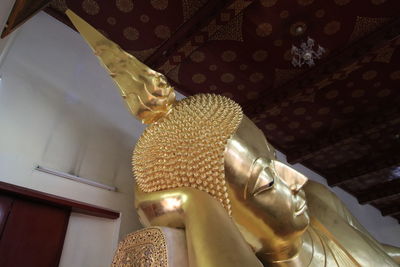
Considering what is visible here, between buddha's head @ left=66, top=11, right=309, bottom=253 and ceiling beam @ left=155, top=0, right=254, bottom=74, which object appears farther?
ceiling beam @ left=155, top=0, right=254, bottom=74

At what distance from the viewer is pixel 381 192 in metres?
3.82

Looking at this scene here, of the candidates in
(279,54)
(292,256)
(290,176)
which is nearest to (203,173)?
(290,176)

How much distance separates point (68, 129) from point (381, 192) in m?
3.74

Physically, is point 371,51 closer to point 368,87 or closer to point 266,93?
point 368,87

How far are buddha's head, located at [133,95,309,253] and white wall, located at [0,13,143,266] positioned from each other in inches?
18.3

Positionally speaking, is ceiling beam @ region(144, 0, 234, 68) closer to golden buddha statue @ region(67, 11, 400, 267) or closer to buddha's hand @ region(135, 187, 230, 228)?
golden buddha statue @ region(67, 11, 400, 267)

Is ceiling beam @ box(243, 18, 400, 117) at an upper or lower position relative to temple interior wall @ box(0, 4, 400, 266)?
upper

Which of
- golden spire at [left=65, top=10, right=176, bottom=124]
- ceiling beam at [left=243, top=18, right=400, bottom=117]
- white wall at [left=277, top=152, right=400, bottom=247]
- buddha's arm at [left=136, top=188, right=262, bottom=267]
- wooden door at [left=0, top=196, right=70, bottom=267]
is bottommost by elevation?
buddha's arm at [left=136, top=188, right=262, bottom=267]

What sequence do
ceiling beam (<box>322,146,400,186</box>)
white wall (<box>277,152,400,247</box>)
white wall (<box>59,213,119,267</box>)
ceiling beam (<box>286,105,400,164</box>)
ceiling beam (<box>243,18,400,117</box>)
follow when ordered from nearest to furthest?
white wall (<box>59,213,119,267</box>) < ceiling beam (<box>243,18,400,117</box>) < ceiling beam (<box>286,105,400,164</box>) < ceiling beam (<box>322,146,400,186</box>) < white wall (<box>277,152,400,247</box>)

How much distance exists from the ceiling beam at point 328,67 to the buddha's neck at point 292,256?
1.23 meters

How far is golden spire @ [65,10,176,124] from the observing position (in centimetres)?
93

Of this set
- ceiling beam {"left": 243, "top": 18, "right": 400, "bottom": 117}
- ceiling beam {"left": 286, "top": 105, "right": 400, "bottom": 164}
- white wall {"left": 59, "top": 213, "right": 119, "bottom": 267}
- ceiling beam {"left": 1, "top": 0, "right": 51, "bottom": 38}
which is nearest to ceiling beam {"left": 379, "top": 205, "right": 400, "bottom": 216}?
ceiling beam {"left": 286, "top": 105, "right": 400, "bottom": 164}

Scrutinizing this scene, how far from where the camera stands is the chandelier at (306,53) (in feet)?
6.15

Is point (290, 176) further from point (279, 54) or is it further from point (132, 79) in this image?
point (279, 54)
